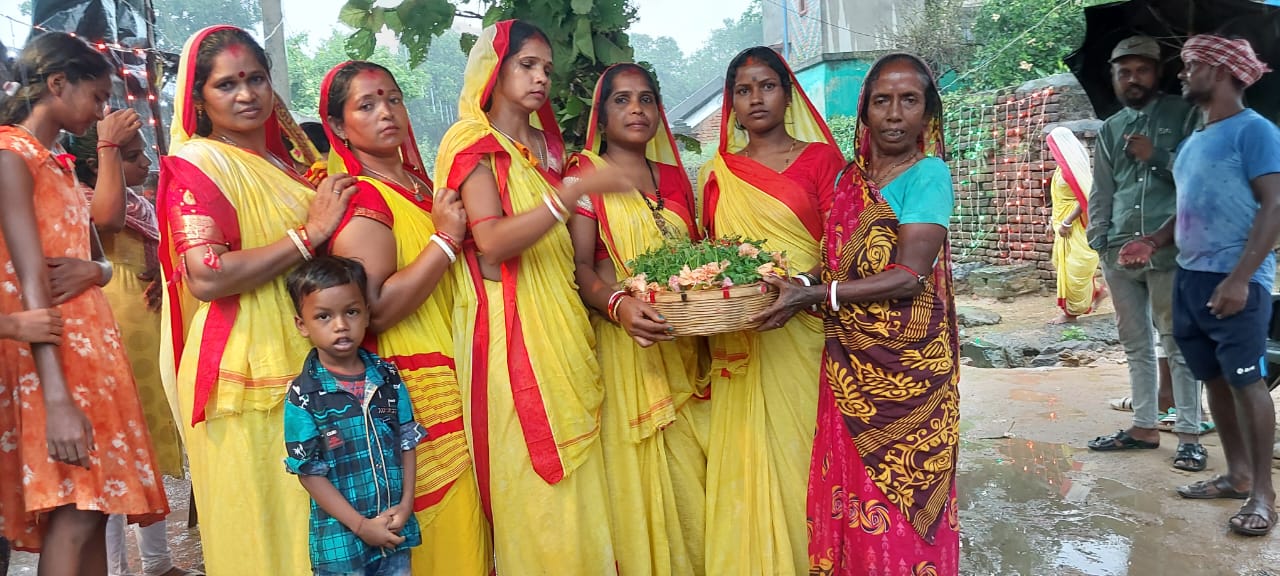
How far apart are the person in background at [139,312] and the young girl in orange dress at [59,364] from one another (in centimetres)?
108

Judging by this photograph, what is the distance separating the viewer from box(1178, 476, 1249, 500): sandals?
420 cm

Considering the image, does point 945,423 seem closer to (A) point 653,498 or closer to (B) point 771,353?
(B) point 771,353

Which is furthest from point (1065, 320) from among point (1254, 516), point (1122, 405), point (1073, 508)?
point (1254, 516)

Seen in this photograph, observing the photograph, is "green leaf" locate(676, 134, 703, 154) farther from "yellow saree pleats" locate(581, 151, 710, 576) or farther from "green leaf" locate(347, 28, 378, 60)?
"green leaf" locate(347, 28, 378, 60)

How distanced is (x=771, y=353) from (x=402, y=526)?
149 centimetres

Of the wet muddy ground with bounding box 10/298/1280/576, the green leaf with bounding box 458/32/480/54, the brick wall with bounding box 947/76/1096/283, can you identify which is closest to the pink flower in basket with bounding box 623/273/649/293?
the green leaf with bounding box 458/32/480/54

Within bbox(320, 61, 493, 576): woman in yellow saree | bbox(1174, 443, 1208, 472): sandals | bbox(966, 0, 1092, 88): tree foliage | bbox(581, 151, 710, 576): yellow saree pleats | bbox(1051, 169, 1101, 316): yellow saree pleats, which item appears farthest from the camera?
bbox(966, 0, 1092, 88): tree foliage

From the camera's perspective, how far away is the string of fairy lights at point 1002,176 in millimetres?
11438

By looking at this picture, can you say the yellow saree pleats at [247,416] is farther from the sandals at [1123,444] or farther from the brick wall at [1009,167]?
the brick wall at [1009,167]

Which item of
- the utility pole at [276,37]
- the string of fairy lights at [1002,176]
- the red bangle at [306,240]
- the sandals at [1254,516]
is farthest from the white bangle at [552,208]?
the string of fairy lights at [1002,176]

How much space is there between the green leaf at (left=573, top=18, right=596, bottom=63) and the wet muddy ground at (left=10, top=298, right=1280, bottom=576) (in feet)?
9.13

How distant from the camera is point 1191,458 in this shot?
15.4 feet

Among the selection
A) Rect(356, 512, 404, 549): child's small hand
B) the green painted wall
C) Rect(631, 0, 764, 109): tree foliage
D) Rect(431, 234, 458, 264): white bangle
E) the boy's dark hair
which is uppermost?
Rect(631, 0, 764, 109): tree foliage

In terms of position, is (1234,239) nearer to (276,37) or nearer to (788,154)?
(788,154)
